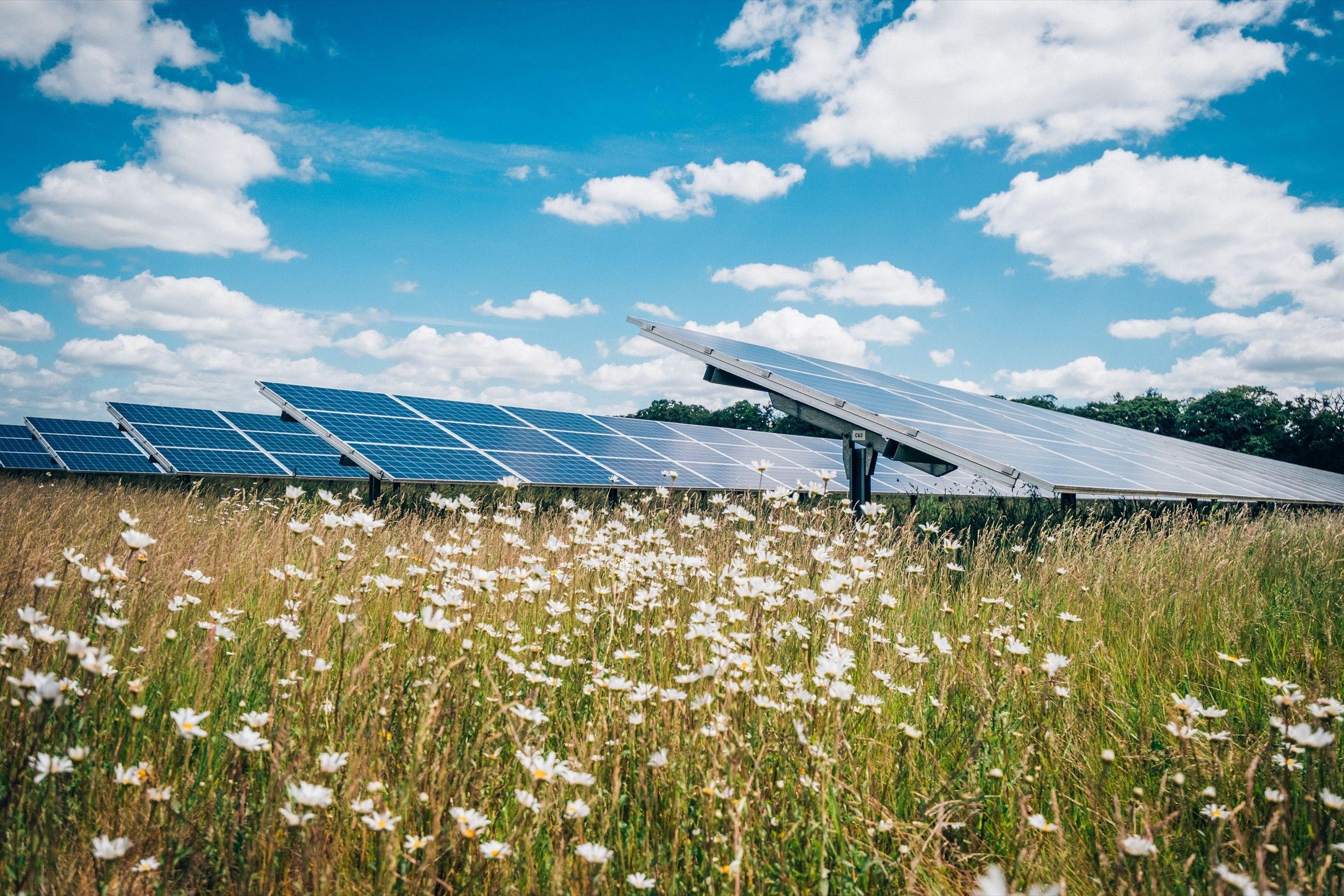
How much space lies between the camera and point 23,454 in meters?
21.3

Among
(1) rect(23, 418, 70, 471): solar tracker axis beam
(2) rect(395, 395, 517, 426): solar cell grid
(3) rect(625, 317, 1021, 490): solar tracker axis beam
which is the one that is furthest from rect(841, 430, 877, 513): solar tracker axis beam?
(1) rect(23, 418, 70, 471): solar tracker axis beam

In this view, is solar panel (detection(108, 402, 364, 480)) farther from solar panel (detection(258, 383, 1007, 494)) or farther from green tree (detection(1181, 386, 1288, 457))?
green tree (detection(1181, 386, 1288, 457))

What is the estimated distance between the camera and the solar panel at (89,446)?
18078mm

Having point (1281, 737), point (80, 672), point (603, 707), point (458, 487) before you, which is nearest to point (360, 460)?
point (80, 672)

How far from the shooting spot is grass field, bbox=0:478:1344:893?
1.83 meters

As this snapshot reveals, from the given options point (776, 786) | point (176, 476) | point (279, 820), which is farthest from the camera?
point (176, 476)

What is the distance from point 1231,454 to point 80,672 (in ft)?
103

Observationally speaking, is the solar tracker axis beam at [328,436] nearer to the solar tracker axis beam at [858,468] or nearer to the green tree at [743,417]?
the solar tracker axis beam at [858,468]

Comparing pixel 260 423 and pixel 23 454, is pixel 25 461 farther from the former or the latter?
pixel 260 423

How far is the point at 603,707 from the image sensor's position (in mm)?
2734

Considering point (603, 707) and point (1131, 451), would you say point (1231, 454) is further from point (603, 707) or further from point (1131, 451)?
point (603, 707)

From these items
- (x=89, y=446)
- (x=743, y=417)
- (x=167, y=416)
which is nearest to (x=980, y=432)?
(x=167, y=416)

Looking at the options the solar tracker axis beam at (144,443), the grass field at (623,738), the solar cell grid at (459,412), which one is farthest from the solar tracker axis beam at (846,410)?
the solar tracker axis beam at (144,443)

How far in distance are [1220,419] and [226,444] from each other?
61922 mm
